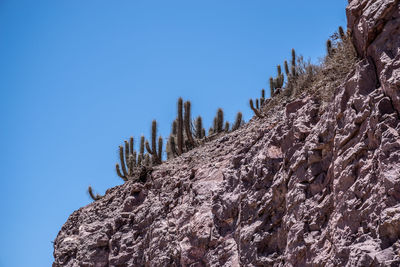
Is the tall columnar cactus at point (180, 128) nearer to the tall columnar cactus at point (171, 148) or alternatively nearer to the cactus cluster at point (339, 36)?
the tall columnar cactus at point (171, 148)

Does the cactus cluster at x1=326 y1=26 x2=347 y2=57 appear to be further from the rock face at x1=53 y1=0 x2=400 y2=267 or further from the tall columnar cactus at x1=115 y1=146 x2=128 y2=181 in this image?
the tall columnar cactus at x1=115 y1=146 x2=128 y2=181

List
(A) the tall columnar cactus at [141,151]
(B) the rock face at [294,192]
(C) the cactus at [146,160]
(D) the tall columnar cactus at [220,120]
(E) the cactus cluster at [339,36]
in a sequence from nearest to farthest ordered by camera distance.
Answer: (B) the rock face at [294,192] < (E) the cactus cluster at [339,36] < (C) the cactus at [146,160] < (D) the tall columnar cactus at [220,120] < (A) the tall columnar cactus at [141,151]

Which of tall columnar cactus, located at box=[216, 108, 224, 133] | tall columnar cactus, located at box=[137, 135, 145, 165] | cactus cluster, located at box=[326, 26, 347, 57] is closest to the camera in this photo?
cactus cluster, located at box=[326, 26, 347, 57]

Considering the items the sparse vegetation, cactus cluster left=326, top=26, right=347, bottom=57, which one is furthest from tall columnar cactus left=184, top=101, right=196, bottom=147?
cactus cluster left=326, top=26, right=347, bottom=57

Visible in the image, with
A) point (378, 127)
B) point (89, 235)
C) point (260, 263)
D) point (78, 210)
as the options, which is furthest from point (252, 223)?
point (78, 210)

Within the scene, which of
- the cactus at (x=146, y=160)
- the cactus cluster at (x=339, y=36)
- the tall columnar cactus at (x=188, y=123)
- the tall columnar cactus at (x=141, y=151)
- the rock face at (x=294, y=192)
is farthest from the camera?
the tall columnar cactus at (x=141, y=151)

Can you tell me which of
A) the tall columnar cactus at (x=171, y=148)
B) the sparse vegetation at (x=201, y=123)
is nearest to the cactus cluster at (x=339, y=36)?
the sparse vegetation at (x=201, y=123)

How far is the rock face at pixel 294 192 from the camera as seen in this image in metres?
6.14

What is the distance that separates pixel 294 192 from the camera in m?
7.98

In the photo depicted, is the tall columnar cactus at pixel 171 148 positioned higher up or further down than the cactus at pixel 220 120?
further down

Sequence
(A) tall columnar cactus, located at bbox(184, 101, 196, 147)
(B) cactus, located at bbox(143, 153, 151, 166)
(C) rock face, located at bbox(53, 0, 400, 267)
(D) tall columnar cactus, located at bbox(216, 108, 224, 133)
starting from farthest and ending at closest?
(D) tall columnar cactus, located at bbox(216, 108, 224, 133)
(A) tall columnar cactus, located at bbox(184, 101, 196, 147)
(B) cactus, located at bbox(143, 153, 151, 166)
(C) rock face, located at bbox(53, 0, 400, 267)

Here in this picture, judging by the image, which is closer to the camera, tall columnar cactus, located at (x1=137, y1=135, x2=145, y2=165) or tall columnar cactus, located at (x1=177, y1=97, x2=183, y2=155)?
tall columnar cactus, located at (x1=177, y1=97, x2=183, y2=155)

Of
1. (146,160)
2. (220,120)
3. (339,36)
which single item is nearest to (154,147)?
(146,160)

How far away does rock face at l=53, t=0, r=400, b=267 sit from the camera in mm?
6145
